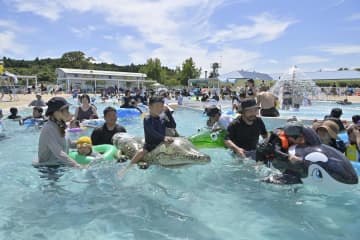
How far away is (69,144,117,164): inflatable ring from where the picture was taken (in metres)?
4.69

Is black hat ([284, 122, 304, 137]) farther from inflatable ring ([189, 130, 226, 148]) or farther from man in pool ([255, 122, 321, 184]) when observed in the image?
inflatable ring ([189, 130, 226, 148])

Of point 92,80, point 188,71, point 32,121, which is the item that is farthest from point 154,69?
point 32,121

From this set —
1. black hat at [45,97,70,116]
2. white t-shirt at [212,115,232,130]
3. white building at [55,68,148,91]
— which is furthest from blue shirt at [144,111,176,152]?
white building at [55,68,148,91]

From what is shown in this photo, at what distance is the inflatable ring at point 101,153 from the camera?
4.69 metres

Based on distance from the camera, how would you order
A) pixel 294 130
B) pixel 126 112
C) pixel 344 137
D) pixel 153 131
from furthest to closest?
1. pixel 126 112
2. pixel 344 137
3. pixel 153 131
4. pixel 294 130

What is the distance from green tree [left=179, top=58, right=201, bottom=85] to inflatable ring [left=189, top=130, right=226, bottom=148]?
55.0m

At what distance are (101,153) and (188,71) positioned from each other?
184 ft

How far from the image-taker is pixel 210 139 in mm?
5855

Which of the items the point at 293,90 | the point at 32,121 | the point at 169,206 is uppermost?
the point at 293,90

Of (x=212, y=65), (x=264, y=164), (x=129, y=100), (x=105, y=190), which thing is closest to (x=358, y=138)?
(x=264, y=164)

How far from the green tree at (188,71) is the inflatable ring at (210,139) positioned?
5502 cm

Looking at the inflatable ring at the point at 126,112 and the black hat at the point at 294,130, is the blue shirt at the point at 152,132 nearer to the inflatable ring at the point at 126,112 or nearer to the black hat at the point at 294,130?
the black hat at the point at 294,130

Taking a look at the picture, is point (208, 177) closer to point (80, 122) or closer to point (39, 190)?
point (39, 190)

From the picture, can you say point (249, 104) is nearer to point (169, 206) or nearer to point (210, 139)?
point (210, 139)
